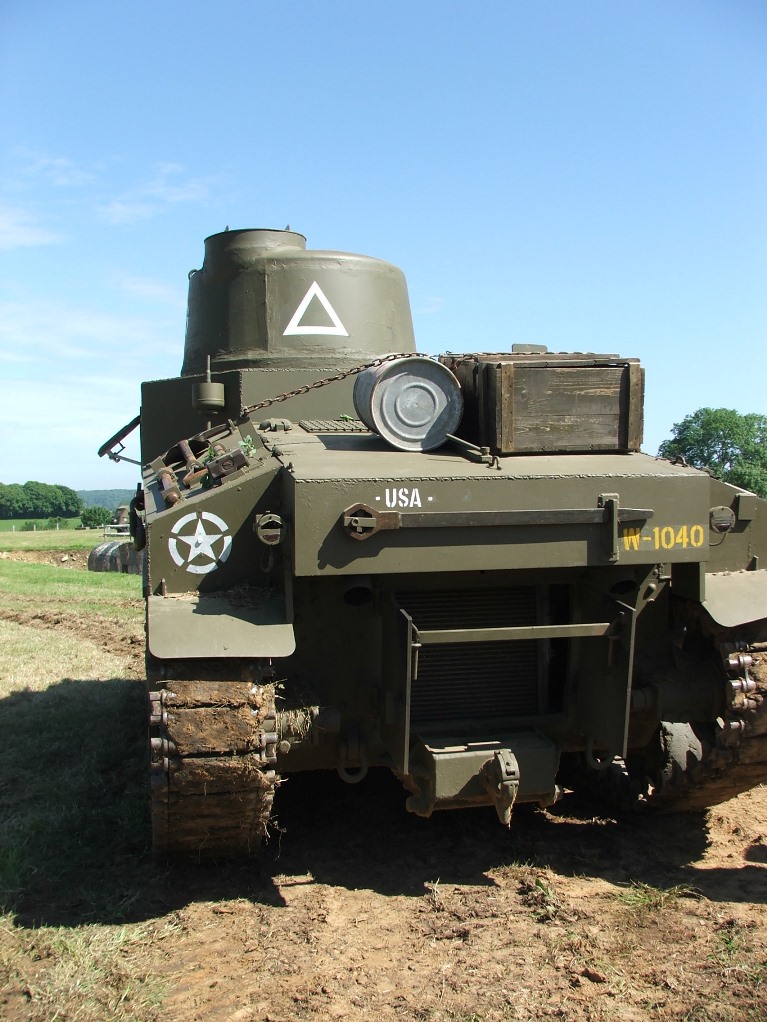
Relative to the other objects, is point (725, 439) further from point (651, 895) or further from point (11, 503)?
point (11, 503)

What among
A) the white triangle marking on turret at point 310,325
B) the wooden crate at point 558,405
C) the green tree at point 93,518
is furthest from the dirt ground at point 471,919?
the green tree at point 93,518

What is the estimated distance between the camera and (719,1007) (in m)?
3.58

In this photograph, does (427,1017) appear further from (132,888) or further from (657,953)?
(132,888)

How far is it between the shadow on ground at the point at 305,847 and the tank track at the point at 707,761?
0.19 m

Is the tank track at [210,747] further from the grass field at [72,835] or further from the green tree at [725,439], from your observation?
the green tree at [725,439]

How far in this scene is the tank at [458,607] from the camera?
4.29 metres

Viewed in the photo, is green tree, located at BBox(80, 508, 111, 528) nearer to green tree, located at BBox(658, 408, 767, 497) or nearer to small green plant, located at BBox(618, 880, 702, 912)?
green tree, located at BBox(658, 408, 767, 497)

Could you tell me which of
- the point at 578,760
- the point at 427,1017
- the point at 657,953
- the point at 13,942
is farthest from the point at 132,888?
the point at 578,760

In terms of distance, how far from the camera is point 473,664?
5137 mm

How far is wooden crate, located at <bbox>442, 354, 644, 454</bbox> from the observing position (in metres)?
5.01

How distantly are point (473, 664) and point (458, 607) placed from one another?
36 centimetres

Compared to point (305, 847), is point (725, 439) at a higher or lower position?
higher

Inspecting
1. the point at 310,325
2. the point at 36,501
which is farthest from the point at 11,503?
the point at 310,325

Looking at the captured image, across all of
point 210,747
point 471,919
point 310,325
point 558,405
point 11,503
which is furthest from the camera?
point 11,503
